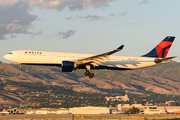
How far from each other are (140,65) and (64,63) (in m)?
17.7

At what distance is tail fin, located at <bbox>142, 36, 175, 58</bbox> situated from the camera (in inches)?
2717

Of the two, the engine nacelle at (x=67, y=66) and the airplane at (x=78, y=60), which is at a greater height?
the airplane at (x=78, y=60)

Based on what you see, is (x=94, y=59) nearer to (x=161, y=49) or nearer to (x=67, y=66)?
(x=67, y=66)

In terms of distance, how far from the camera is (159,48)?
6950 cm

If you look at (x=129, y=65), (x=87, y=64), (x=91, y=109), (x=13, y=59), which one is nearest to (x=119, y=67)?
(x=129, y=65)

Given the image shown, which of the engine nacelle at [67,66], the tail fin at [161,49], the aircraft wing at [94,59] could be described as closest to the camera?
the engine nacelle at [67,66]

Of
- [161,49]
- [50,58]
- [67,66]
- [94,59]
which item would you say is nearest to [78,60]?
[67,66]

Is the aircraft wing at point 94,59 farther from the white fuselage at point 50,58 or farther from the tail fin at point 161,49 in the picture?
the tail fin at point 161,49

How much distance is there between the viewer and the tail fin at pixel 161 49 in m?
69.0

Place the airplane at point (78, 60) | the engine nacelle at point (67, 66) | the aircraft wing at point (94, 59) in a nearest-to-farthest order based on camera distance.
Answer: the engine nacelle at point (67, 66)
the aircraft wing at point (94, 59)
the airplane at point (78, 60)

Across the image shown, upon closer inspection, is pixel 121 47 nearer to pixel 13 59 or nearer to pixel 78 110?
pixel 13 59

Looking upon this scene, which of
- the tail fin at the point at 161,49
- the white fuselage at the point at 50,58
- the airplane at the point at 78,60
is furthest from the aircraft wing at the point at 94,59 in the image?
the tail fin at the point at 161,49

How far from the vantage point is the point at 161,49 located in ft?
228

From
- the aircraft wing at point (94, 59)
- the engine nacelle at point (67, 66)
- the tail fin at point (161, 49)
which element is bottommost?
the engine nacelle at point (67, 66)
